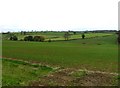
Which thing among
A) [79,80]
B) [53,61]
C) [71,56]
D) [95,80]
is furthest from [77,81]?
[71,56]

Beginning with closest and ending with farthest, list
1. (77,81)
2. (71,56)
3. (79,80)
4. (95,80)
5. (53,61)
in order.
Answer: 1. (77,81)
2. (79,80)
3. (95,80)
4. (53,61)
5. (71,56)

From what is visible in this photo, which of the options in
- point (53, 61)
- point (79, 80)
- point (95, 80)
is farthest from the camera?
point (53, 61)

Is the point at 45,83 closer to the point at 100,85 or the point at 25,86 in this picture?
the point at 25,86

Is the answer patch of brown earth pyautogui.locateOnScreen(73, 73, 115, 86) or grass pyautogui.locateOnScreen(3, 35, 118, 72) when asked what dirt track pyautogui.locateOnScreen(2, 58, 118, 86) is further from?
grass pyautogui.locateOnScreen(3, 35, 118, 72)

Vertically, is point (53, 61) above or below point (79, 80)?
below

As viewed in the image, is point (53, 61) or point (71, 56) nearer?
point (53, 61)

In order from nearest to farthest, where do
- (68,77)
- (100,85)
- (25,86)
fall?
(25,86) → (100,85) → (68,77)

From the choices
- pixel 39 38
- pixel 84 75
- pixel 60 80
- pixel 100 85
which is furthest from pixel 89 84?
pixel 39 38

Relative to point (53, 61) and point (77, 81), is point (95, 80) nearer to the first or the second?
point (77, 81)

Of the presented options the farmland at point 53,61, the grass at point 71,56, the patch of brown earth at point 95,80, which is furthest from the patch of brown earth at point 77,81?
the grass at point 71,56

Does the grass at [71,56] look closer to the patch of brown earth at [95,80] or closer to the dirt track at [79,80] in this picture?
the patch of brown earth at [95,80]

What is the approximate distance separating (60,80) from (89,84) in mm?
2735

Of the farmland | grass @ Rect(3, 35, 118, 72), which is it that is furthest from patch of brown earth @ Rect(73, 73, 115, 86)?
grass @ Rect(3, 35, 118, 72)

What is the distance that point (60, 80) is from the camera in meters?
22.6
